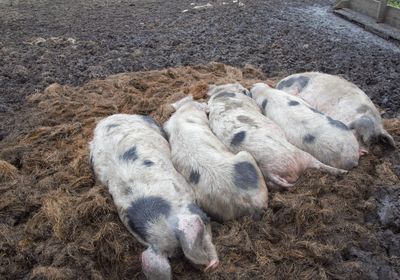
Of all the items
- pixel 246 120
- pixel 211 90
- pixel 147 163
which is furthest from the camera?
pixel 211 90

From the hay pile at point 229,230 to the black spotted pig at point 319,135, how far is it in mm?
184

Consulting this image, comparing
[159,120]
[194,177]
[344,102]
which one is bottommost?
[159,120]

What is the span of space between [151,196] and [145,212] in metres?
0.14

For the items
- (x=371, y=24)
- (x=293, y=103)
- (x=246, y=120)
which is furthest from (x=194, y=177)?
(x=371, y=24)

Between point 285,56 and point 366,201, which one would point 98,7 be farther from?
point 366,201

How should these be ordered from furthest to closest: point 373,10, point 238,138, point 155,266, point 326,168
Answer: point 373,10 → point 238,138 → point 326,168 → point 155,266

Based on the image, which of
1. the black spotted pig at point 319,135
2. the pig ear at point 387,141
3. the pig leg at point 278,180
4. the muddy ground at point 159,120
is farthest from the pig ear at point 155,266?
the pig ear at point 387,141

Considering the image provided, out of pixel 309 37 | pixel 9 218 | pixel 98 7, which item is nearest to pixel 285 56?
pixel 309 37

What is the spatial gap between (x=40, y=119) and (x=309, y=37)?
5017 millimetres

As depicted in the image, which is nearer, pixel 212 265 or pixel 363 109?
pixel 212 265

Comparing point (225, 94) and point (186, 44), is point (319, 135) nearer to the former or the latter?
point (225, 94)

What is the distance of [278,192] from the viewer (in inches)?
144

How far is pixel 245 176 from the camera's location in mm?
3424

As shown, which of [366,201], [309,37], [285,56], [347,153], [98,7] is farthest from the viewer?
[98,7]
